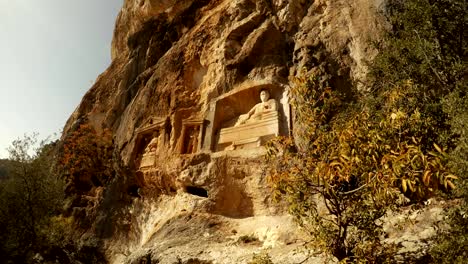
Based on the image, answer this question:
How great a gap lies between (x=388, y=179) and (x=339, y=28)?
8.14m

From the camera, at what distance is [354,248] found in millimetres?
5844

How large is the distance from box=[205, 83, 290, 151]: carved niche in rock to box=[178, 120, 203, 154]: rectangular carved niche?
0.70 metres

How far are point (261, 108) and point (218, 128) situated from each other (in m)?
1.74

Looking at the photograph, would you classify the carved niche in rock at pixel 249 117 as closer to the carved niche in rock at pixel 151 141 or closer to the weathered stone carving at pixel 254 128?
the weathered stone carving at pixel 254 128

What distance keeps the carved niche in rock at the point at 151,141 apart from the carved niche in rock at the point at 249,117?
2.26 metres

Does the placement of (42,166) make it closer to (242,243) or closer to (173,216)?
(173,216)

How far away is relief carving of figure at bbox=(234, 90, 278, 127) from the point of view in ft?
40.4

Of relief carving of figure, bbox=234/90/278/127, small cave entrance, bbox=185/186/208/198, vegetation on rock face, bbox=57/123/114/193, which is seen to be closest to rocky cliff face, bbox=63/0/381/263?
small cave entrance, bbox=185/186/208/198

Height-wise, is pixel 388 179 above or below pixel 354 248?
above

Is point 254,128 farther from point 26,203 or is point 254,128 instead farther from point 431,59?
point 26,203

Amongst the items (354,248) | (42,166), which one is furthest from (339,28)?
(42,166)

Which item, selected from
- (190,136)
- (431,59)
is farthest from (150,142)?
(431,59)

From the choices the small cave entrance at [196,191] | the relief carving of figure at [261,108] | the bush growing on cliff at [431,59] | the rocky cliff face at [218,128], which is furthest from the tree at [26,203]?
the bush growing on cliff at [431,59]

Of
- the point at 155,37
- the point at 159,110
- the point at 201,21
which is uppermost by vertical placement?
the point at 155,37
